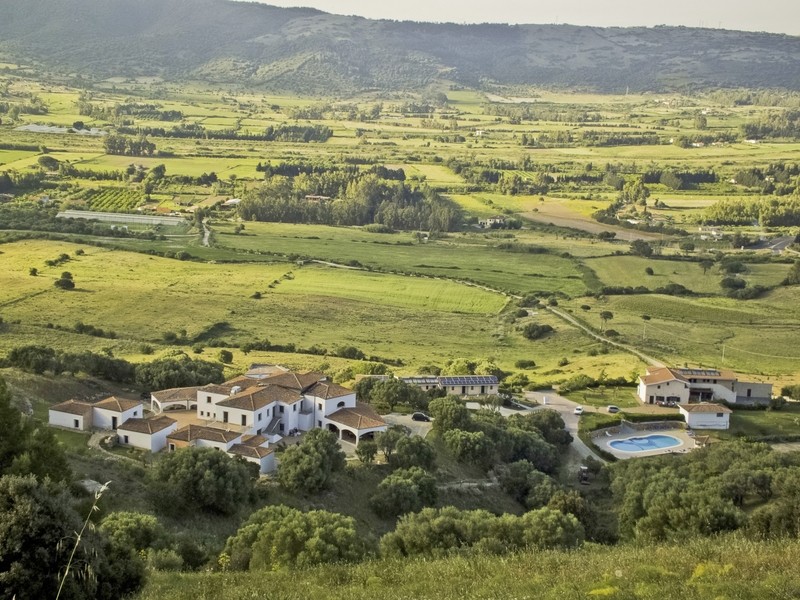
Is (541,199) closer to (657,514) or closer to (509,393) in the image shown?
(509,393)

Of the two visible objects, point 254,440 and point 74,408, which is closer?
point 254,440

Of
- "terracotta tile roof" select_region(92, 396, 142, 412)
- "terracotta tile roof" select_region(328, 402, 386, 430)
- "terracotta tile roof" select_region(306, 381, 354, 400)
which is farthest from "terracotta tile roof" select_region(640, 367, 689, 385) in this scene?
"terracotta tile roof" select_region(92, 396, 142, 412)

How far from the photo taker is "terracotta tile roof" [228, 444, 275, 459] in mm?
29562

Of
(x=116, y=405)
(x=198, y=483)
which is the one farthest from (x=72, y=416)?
(x=198, y=483)

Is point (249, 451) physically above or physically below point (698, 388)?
above

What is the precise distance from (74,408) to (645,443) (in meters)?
23.2

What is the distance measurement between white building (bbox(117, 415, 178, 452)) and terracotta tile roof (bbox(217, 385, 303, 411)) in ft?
8.21

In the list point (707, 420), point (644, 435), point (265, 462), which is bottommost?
point (644, 435)

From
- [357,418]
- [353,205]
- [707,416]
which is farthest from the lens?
[353,205]

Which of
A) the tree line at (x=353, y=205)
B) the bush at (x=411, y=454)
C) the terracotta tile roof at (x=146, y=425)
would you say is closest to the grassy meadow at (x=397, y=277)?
the tree line at (x=353, y=205)

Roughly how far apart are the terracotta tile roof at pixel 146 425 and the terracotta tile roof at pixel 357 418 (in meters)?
6.09

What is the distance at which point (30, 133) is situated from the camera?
12950cm

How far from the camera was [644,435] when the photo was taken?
4025 centimetres

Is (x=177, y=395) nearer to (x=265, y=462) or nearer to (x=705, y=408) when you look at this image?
(x=265, y=462)
